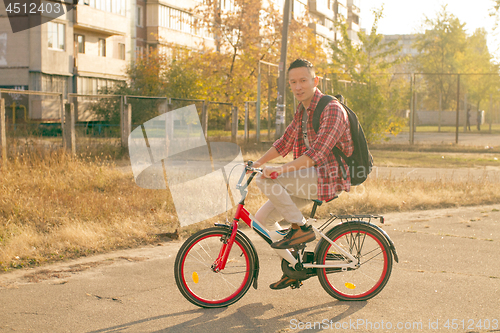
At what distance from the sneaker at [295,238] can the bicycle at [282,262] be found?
78 mm

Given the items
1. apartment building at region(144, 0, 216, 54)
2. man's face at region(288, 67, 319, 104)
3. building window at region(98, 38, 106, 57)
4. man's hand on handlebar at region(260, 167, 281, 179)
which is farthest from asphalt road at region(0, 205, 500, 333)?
apartment building at region(144, 0, 216, 54)

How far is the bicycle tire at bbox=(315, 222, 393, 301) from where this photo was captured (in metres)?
4.27

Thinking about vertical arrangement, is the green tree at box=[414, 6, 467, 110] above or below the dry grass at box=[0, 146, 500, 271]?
above

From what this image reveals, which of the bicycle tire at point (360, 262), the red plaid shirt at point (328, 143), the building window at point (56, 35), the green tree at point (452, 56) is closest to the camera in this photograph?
the red plaid shirt at point (328, 143)

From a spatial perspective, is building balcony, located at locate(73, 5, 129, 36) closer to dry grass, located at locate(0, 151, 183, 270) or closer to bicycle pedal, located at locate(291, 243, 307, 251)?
dry grass, located at locate(0, 151, 183, 270)

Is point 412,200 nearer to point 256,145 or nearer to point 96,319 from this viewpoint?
point 96,319

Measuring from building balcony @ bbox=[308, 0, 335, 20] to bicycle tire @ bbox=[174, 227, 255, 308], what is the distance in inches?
2651

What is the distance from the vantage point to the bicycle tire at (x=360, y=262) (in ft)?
14.0

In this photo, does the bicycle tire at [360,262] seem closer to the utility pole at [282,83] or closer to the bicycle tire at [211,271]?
the bicycle tire at [211,271]

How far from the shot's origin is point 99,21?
35375 mm

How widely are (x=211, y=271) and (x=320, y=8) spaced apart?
6907cm

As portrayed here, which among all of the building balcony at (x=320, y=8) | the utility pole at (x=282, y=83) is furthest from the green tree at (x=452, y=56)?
the utility pole at (x=282, y=83)

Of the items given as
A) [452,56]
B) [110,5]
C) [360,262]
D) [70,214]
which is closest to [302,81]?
[360,262]

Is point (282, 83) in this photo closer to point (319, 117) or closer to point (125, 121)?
point (125, 121)
